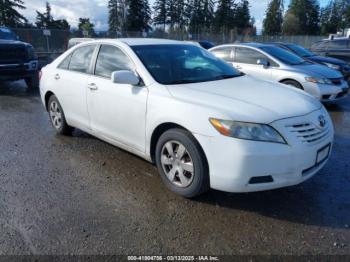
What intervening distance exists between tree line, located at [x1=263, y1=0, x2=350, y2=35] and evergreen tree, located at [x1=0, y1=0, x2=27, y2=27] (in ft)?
201

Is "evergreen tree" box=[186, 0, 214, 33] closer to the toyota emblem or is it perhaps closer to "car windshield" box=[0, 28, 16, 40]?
"car windshield" box=[0, 28, 16, 40]

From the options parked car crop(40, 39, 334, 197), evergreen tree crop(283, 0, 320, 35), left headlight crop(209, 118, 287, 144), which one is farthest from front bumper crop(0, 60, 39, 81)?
evergreen tree crop(283, 0, 320, 35)

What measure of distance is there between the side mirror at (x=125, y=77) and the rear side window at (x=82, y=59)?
1.14m

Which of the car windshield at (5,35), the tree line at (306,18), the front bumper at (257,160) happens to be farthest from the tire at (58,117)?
the tree line at (306,18)

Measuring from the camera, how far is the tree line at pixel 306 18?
8856 centimetres

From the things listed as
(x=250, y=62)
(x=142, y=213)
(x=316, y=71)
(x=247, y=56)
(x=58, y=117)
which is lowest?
(x=142, y=213)

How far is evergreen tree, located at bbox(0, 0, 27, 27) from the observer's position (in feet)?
167

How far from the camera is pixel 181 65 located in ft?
14.2

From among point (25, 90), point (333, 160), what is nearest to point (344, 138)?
point (333, 160)

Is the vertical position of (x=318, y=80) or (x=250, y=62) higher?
(x=250, y=62)

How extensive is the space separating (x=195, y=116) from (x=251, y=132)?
0.57 metres

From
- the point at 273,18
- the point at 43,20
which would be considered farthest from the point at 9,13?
the point at 273,18

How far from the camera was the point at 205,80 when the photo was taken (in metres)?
4.13

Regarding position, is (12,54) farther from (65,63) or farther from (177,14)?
(177,14)
